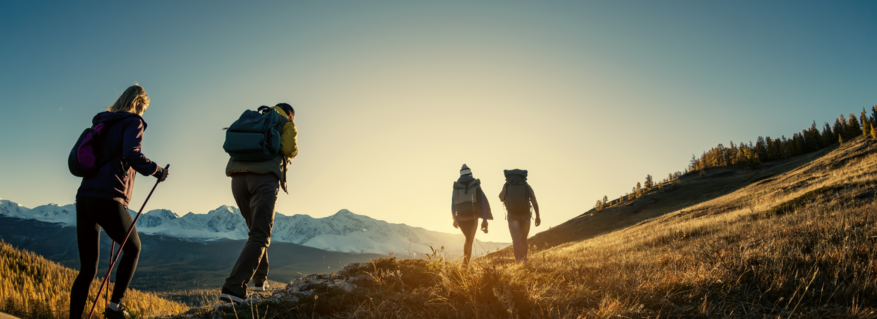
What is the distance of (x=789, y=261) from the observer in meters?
3.32

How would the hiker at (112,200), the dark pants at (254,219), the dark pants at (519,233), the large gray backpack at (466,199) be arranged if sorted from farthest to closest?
the dark pants at (519,233)
the large gray backpack at (466,199)
the dark pants at (254,219)
the hiker at (112,200)

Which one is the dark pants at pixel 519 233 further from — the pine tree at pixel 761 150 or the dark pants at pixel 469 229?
the pine tree at pixel 761 150

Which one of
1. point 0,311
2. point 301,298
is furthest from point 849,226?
point 0,311

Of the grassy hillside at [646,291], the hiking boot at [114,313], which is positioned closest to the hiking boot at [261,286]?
the grassy hillside at [646,291]

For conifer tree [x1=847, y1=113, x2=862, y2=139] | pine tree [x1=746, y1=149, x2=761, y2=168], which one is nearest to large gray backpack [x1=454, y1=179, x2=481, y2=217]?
pine tree [x1=746, y1=149, x2=761, y2=168]

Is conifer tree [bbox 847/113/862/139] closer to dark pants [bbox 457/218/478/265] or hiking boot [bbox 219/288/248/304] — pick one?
dark pants [bbox 457/218/478/265]

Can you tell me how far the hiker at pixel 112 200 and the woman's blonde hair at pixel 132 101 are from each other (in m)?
0.02

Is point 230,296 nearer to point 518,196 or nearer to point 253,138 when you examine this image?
point 253,138

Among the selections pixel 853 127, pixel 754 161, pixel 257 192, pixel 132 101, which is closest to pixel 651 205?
pixel 754 161

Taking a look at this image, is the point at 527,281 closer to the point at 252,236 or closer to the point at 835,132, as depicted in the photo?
the point at 252,236

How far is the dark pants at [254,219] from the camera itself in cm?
298

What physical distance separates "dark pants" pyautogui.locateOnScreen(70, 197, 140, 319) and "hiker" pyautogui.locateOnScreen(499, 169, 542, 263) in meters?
5.82

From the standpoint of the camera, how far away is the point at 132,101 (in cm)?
338

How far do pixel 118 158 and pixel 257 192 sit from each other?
1168 mm
